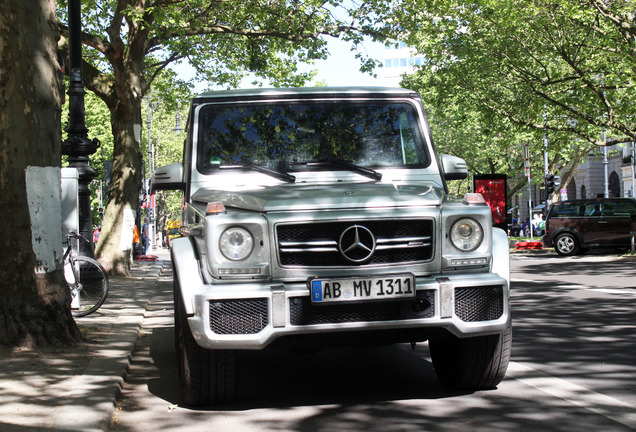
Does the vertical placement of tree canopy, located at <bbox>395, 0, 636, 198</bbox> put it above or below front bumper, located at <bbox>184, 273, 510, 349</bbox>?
above

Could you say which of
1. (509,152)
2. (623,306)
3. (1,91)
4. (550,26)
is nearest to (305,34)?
(550,26)

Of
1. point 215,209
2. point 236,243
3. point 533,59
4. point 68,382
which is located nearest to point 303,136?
point 215,209

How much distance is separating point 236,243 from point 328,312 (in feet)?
2.18

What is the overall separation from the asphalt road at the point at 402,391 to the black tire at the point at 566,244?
18.6 metres

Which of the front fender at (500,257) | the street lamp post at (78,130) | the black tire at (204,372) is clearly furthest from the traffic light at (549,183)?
the black tire at (204,372)

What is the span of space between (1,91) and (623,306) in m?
7.92

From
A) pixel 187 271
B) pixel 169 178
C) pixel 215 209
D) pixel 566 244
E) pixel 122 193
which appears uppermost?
pixel 122 193

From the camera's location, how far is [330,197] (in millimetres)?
5215

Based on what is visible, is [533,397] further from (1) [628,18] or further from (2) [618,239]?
(2) [618,239]

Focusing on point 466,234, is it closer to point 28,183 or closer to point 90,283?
point 28,183

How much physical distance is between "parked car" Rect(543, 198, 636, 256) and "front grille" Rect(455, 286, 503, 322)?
22653mm

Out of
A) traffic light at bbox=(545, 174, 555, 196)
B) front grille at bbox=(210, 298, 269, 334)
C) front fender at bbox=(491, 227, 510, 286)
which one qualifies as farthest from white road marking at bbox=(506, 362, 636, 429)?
traffic light at bbox=(545, 174, 555, 196)

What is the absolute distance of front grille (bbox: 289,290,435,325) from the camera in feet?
16.4

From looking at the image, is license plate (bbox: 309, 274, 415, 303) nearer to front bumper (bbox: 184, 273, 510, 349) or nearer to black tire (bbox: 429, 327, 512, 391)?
front bumper (bbox: 184, 273, 510, 349)
